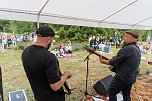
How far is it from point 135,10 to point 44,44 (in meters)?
3.65

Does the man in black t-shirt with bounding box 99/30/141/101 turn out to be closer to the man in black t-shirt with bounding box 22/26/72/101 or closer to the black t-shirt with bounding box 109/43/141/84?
the black t-shirt with bounding box 109/43/141/84

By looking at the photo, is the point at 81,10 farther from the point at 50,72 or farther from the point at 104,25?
the point at 50,72

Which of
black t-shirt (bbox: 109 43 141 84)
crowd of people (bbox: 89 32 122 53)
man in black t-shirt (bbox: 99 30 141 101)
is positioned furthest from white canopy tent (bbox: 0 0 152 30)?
crowd of people (bbox: 89 32 122 53)

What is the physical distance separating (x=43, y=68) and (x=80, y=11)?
9.15 feet

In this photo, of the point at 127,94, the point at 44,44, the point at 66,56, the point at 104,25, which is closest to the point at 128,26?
the point at 104,25

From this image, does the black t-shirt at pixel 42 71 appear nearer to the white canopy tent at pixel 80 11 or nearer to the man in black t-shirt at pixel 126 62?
the man in black t-shirt at pixel 126 62

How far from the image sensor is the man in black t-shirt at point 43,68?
1.69 m

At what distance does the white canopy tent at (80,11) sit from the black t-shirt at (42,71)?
6.02ft

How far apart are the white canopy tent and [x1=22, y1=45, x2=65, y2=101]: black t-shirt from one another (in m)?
1.84

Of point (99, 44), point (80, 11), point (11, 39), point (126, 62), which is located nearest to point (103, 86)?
point (126, 62)

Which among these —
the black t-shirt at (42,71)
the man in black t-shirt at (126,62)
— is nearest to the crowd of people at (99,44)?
the man in black t-shirt at (126,62)

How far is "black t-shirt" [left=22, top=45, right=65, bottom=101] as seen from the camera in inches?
66.4

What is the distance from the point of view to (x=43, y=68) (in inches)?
67.1

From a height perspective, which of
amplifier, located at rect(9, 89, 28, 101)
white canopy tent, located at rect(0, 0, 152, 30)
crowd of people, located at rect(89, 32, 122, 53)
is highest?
white canopy tent, located at rect(0, 0, 152, 30)
